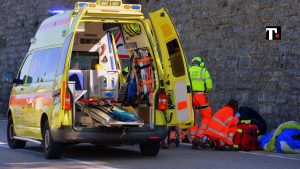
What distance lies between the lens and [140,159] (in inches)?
451

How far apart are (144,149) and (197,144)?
6.17ft

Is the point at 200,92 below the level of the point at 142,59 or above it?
below

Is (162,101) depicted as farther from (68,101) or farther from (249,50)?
(249,50)

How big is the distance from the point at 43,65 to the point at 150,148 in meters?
2.32

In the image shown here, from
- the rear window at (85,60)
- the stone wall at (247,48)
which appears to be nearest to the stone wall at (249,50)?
the stone wall at (247,48)

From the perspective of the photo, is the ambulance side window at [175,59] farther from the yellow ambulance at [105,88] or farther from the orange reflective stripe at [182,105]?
the orange reflective stripe at [182,105]

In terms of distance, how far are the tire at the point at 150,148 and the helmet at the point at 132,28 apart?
192cm

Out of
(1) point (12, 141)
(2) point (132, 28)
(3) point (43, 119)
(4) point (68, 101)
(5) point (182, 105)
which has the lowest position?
(1) point (12, 141)

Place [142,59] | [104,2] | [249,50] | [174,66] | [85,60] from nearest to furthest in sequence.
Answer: [104,2] → [174,66] → [142,59] → [85,60] → [249,50]

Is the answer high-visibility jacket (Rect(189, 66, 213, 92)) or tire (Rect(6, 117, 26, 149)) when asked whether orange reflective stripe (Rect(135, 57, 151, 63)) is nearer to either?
high-visibility jacket (Rect(189, 66, 213, 92))

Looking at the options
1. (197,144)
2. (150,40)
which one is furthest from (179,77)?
(197,144)

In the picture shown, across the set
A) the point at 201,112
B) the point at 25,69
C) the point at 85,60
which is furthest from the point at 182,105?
the point at 25,69

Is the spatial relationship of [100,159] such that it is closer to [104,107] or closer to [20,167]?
[104,107]

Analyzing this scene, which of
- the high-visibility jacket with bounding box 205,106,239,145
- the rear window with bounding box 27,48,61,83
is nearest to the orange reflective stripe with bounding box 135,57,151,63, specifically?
the rear window with bounding box 27,48,61,83
